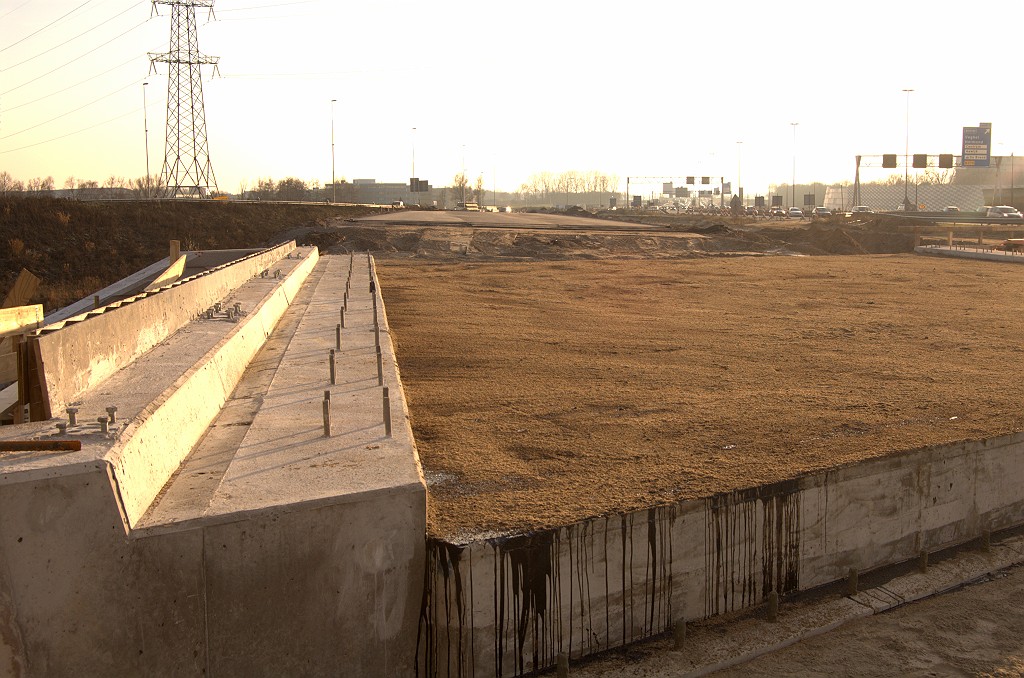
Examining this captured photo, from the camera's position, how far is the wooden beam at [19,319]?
12078 millimetres

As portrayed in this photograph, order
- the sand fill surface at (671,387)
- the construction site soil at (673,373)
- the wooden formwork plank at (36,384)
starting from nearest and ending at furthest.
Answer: the wooden formwork plank at (36,384) < the sand fill surface at (671,387) < the construction site soil at (673,373)

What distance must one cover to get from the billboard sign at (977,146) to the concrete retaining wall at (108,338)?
276 ft

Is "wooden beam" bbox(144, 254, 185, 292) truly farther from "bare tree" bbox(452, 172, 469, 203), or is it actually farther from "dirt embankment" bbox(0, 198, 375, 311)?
"bare tree" bbox(452, 172, 469, 203)

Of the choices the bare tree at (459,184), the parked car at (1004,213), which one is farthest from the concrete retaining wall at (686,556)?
the bare tree at (459,184)

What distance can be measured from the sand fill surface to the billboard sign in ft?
218

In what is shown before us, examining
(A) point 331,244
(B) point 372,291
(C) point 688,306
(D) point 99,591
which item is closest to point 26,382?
(D) point 99,591

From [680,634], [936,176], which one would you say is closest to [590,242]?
[680,634]

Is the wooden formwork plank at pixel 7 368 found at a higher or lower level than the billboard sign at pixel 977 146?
lower

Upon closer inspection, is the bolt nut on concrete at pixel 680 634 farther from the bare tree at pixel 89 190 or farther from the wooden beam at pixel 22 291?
the bare tree at pixel 89 190

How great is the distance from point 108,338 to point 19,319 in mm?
6587

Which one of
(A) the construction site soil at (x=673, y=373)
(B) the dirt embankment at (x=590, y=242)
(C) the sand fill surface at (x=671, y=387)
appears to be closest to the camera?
(C) the sand fill surface at (x=671, y=387)

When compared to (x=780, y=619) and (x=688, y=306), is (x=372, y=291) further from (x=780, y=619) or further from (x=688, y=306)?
(x=780, y=619)

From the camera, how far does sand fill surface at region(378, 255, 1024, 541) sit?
711 cm

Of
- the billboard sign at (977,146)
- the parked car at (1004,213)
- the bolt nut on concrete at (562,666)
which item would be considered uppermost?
the billboard sign at (977,146)
